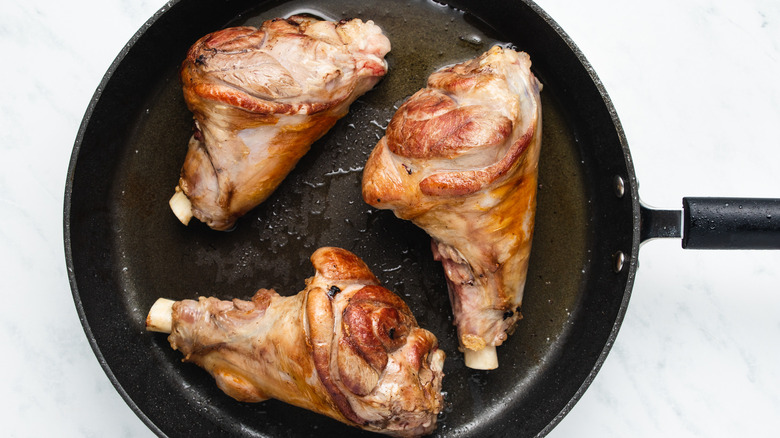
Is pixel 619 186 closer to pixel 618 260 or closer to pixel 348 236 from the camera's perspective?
pixel 618 260

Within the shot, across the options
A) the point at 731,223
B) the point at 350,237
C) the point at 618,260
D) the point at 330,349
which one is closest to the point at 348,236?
the point at 350,237

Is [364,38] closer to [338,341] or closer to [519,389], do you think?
[338,341]

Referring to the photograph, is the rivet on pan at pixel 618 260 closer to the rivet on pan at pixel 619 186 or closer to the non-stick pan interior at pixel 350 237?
the non-stick pan interior at pixel 350 237

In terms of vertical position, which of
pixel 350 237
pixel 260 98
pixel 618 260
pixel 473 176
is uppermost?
pixel 260 98

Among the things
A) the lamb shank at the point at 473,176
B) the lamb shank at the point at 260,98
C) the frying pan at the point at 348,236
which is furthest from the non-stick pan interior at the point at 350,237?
the lamb shank at the point at 473,176

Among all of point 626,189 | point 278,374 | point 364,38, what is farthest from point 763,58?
point 278,374

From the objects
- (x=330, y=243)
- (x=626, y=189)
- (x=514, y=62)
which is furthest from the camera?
(x=330, y=243)

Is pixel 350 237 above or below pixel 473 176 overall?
below

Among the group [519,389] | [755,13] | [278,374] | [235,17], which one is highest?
[235,17]
